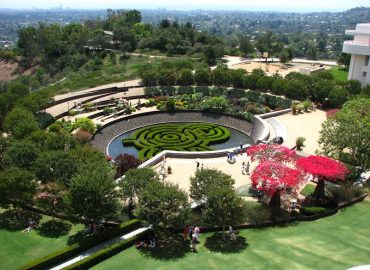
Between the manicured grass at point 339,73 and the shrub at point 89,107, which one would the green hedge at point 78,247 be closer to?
the shrub at point 89,107

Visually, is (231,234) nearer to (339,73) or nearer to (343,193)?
(343,193)

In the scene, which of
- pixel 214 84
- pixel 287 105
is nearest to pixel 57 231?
pixel 287 105

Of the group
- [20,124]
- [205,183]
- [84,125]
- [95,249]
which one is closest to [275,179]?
[205,183]

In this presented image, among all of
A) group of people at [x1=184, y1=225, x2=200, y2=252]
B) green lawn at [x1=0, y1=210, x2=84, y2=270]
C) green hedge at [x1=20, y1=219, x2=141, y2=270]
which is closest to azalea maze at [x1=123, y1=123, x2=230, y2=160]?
green lawn at [x1=0, y1=210, x2=84, y2=270]

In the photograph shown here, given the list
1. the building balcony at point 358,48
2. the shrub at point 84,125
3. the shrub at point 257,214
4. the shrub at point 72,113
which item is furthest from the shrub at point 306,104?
the shrub at point 257,214

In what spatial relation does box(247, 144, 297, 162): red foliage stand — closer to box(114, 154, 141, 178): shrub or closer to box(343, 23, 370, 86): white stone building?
box(114, 154, 141, 178): shrub

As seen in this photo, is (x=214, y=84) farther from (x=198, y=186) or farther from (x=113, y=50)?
(x=113, y=50)
